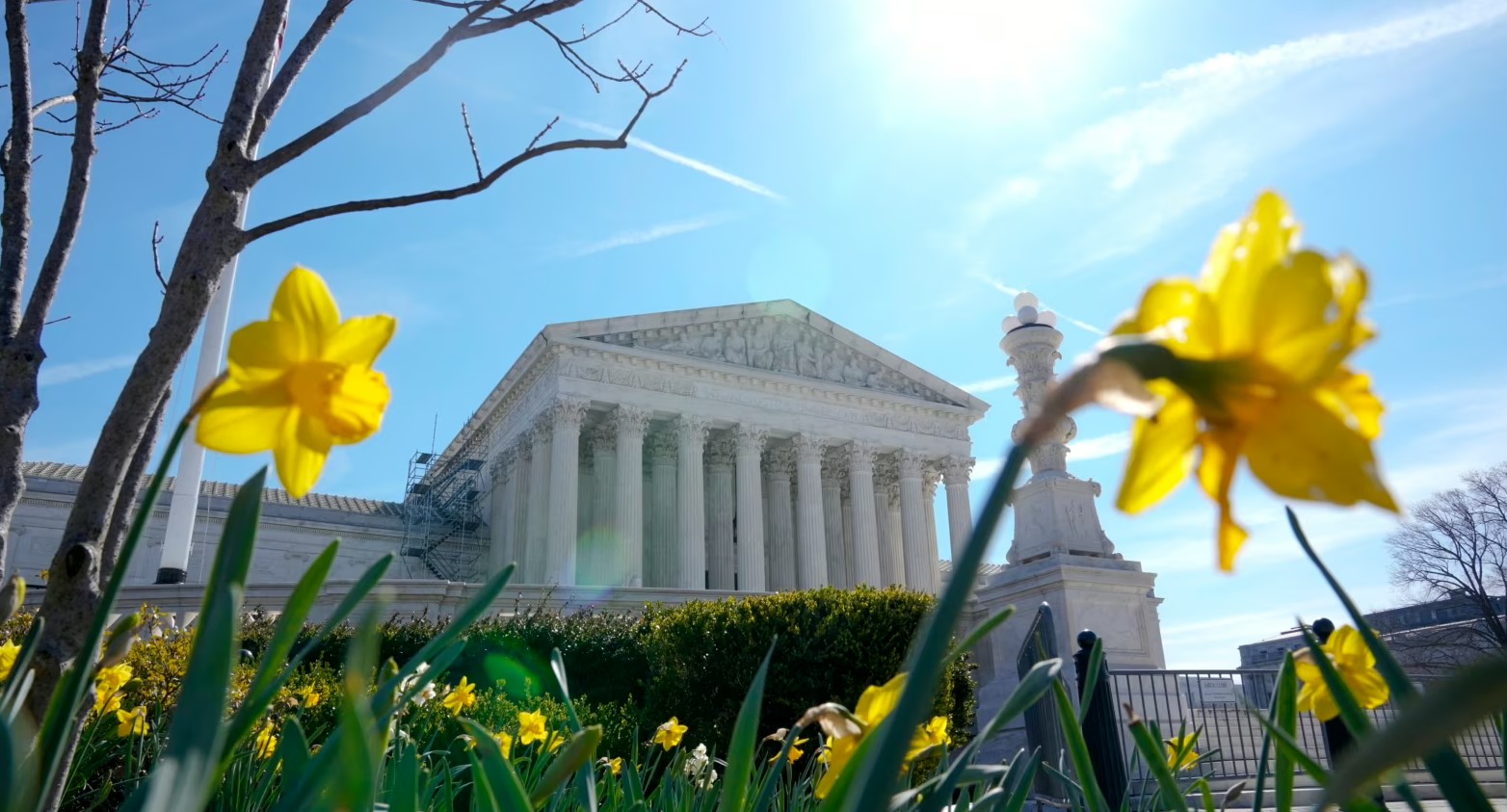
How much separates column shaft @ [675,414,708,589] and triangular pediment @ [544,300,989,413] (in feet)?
8.42

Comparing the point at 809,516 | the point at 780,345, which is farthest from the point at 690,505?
the point at 780,345

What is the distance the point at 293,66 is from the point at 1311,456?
3019 millimetres

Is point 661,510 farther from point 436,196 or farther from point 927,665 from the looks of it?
point 927,665

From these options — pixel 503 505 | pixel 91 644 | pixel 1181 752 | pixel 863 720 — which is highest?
pixel 503 505

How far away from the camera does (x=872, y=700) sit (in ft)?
4.24

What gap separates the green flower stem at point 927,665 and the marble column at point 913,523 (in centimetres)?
3205

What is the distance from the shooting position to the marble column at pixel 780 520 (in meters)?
33.1

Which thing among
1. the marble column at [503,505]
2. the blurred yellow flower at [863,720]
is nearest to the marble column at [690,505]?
the marble column at [503,505]

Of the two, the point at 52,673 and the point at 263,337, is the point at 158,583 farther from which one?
the point at 263,337

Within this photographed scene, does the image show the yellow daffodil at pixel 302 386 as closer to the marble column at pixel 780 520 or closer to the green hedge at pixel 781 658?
the green hedge at pixel 781 658

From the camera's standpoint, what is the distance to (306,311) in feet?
2.93

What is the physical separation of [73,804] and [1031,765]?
4.53 metres

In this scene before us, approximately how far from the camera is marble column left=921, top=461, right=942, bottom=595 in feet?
109

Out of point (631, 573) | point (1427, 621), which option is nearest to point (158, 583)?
point (631, 573)
